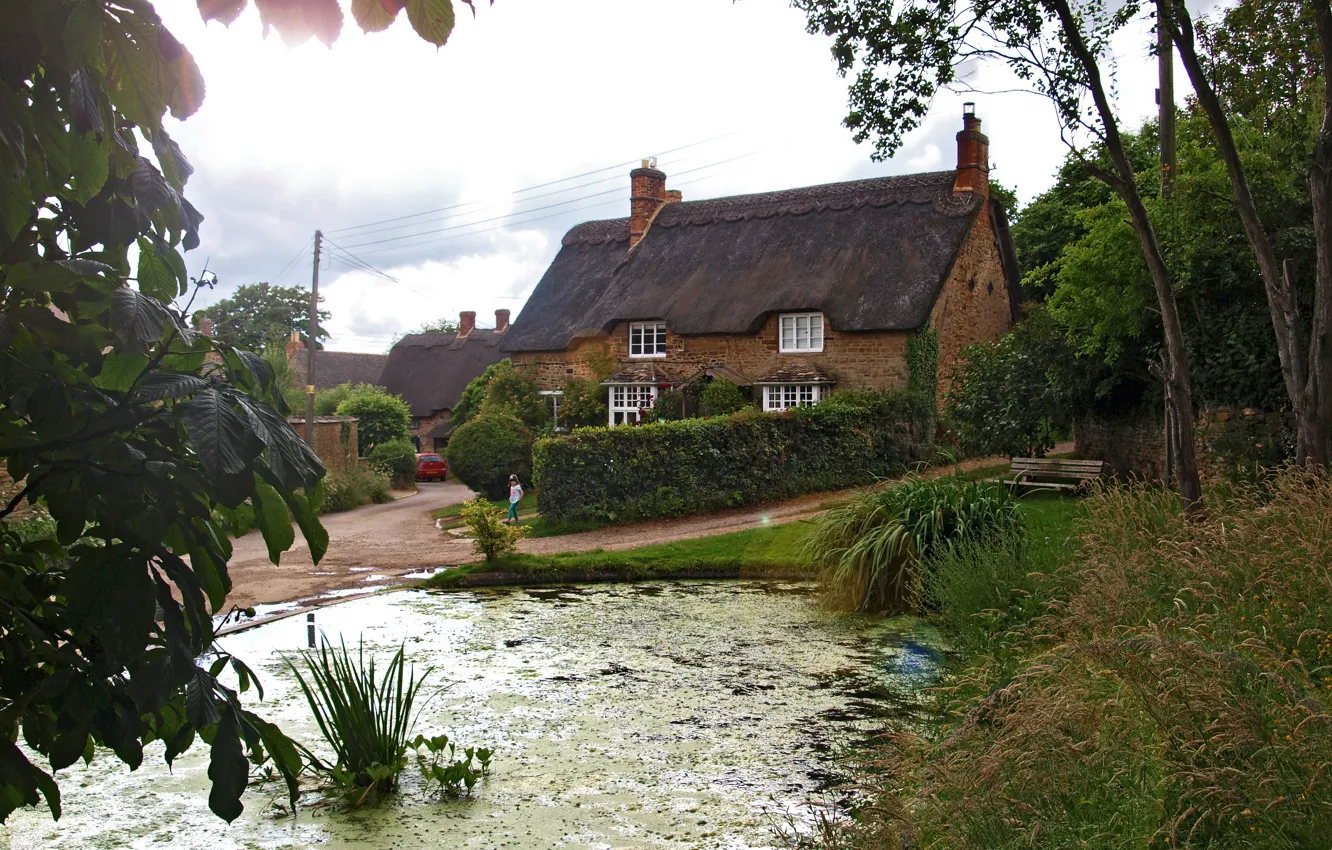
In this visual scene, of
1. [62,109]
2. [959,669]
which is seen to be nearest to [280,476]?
[62,109]

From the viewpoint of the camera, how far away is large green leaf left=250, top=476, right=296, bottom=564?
2.35m

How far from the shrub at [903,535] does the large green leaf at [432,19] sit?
34.2 feet

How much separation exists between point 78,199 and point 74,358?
38 centimetres

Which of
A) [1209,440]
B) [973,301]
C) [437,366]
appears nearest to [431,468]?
[437,366]

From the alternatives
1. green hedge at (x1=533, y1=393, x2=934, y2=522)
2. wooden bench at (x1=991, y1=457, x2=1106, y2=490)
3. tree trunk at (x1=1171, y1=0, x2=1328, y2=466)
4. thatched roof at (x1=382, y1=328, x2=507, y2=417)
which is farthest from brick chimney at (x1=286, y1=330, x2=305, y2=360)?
tree trunk at (x1=1171, y1=0, x2=1328, y2=466)

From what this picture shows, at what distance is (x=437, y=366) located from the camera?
2076 inches

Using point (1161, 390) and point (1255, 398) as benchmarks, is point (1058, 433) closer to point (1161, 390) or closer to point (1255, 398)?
point (1161, 390)

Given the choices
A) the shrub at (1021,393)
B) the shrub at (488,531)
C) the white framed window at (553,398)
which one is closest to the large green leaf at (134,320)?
the shrub at (488,531)

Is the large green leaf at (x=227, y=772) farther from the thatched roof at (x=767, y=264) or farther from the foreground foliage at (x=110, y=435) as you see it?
the thatched roof at (x=767, y=264)

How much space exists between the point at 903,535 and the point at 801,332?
1732 cm

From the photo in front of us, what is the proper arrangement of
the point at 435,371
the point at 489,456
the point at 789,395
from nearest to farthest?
1. the point at 789,395
2. the point at 489,456
3. the point at 435,371

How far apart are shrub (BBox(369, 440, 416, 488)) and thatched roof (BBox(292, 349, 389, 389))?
20600 mm

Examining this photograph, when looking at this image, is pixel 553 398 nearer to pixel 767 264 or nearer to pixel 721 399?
pixel 721 399

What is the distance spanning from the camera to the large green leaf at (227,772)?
2.21m
